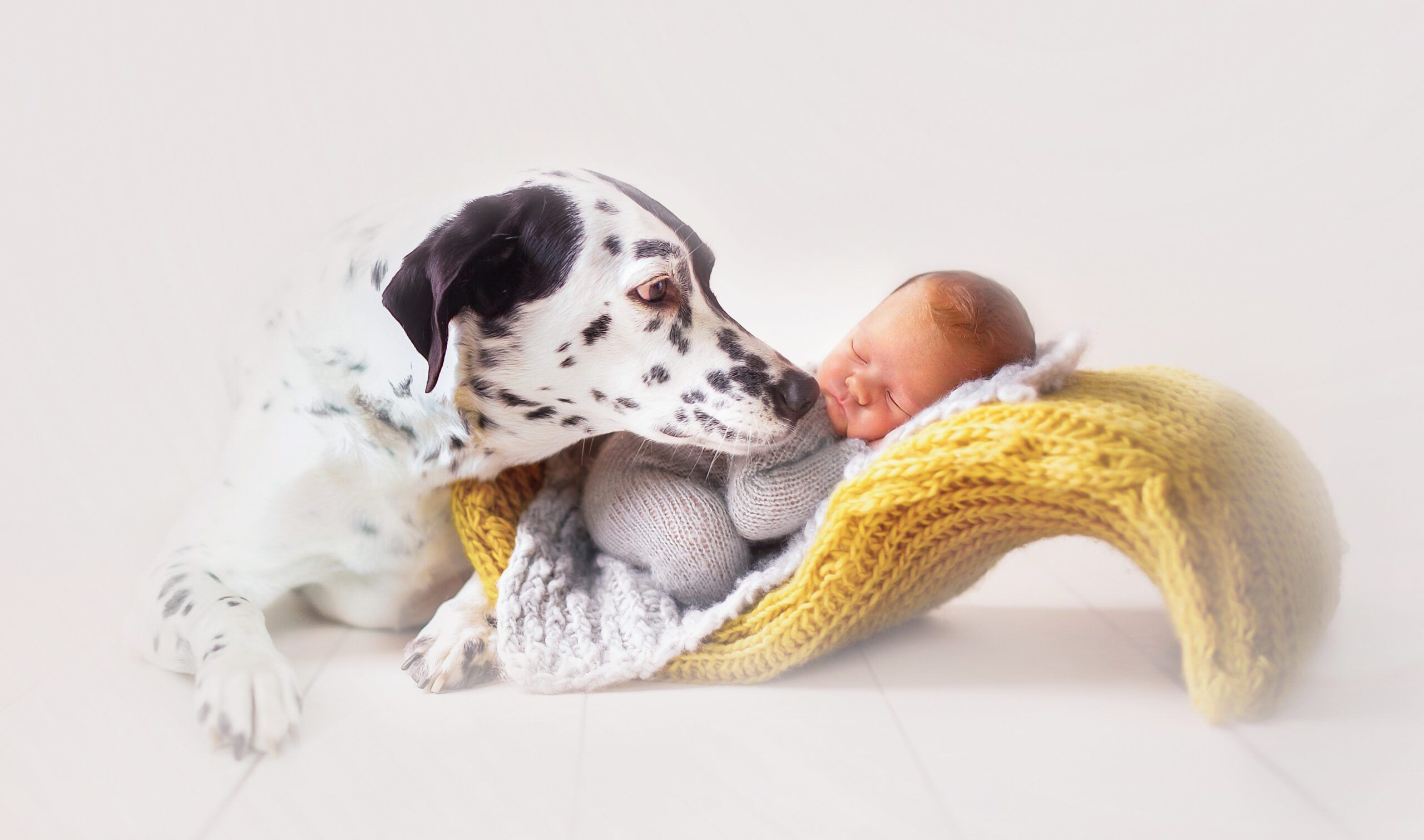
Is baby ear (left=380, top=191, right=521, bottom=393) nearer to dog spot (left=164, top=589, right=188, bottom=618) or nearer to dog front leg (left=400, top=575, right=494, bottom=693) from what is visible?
dog front leg (left=400, top=575, right=494, bottom=693)

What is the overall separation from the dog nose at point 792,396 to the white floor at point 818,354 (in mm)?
249

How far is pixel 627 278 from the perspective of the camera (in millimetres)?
1169

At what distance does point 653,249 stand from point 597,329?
0.45ft

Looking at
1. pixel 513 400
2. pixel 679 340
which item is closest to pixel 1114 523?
pixel 679 340

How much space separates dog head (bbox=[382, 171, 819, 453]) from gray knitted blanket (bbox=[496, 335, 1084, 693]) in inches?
7.2

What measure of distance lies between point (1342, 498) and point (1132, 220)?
1.92 feet

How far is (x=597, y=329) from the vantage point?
1.18m

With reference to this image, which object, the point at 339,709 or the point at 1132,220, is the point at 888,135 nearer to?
the point at 1132,220

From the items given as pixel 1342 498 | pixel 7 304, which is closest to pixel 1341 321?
pixel 1342 498

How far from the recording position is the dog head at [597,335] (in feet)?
3.82

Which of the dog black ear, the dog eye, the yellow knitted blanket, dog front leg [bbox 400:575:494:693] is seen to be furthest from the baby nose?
dog front leg [bbox 400:575:494:693]

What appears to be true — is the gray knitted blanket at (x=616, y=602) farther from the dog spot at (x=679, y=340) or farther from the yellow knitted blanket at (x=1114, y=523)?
the dog spot at (x=679, y=340)

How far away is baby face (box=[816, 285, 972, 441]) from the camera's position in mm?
1221

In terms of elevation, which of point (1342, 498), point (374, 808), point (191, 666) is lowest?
point (191, 666)
